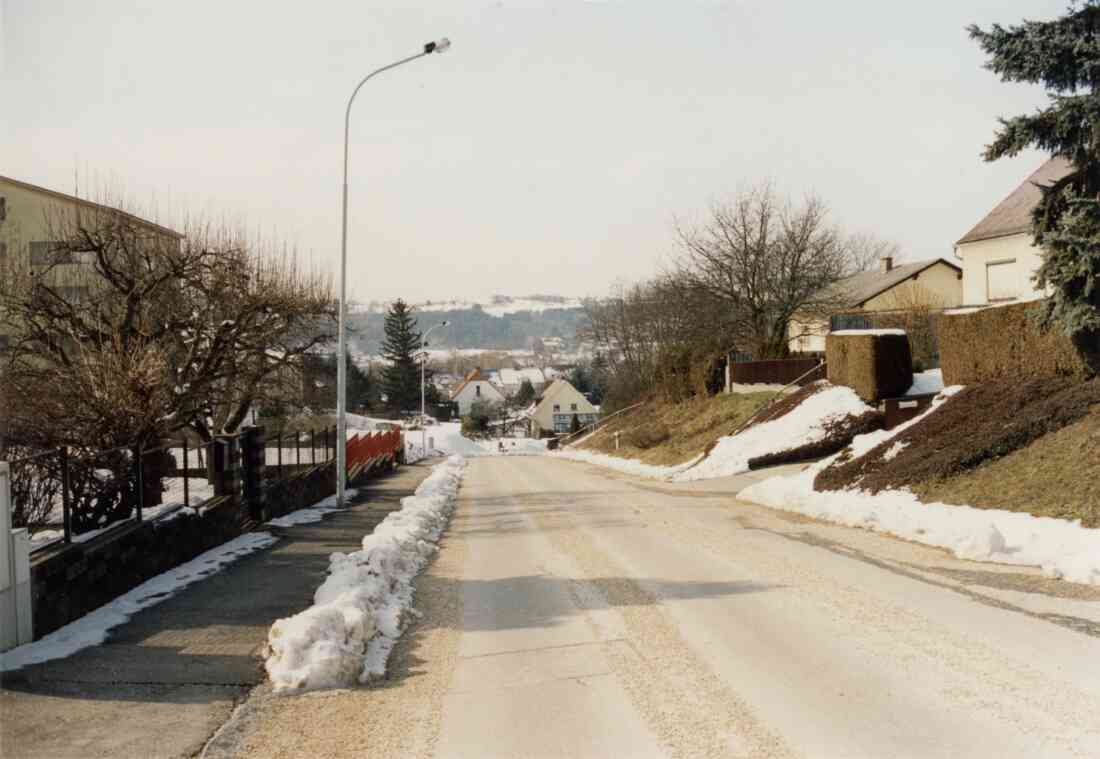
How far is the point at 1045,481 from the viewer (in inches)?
494

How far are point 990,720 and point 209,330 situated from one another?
75.5 feet

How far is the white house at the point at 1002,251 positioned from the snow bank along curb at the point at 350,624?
28099 mm

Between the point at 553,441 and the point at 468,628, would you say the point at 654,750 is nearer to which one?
the point at 468,628

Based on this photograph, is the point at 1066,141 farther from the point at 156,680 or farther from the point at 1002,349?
the point at 156,680

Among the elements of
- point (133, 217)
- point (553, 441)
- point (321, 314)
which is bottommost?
point (553, 441)

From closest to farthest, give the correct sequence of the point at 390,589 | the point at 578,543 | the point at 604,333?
the point at 390,589 < the point at 578,543 < the point at 604,333

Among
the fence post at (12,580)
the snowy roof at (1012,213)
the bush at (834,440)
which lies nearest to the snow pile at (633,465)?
the bush at (834,440)

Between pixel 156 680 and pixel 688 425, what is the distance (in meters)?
35.5

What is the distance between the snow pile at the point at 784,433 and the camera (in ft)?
89.1

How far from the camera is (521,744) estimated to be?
496cm

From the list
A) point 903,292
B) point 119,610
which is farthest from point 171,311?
point 903,292

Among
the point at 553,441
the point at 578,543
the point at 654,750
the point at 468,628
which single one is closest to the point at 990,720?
the point at 654,750

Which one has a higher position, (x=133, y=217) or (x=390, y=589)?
(x=133, y=217)

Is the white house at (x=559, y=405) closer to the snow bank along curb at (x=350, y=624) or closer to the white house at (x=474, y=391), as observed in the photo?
the white house at (x=474, y=391)
